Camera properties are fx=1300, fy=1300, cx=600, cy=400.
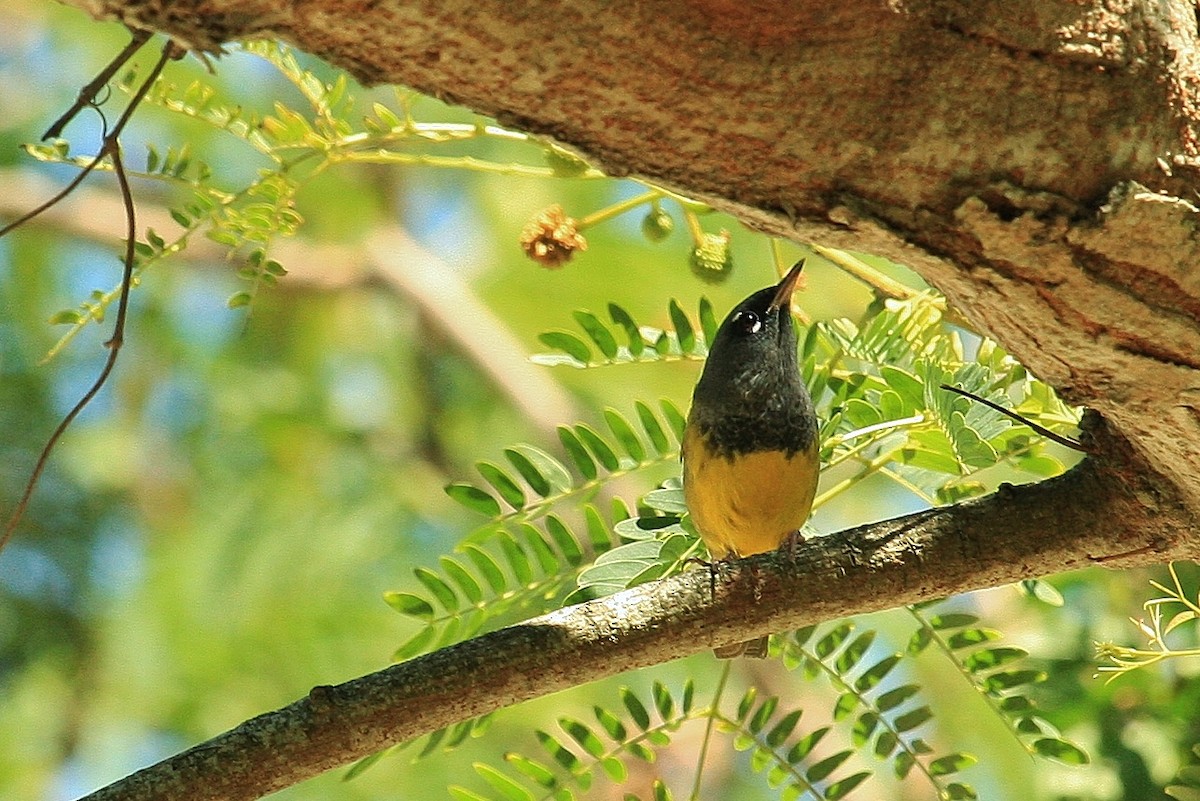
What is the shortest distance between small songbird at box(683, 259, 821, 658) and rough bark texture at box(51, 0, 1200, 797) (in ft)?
3.96

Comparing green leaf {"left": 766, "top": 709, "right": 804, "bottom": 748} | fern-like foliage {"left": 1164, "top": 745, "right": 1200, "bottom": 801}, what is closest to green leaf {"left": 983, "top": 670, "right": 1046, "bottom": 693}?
green leaf {"left": 766, "top": 709, "right": 804, "bottom": 748}

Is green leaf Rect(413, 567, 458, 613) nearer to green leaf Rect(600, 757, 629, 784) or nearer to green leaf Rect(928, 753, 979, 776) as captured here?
green leaf Rect(600, 757, 629, 784)

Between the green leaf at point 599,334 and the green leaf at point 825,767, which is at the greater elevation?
the green leaf at point 599,334

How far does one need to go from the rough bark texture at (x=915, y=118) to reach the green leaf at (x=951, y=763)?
35.7 inches

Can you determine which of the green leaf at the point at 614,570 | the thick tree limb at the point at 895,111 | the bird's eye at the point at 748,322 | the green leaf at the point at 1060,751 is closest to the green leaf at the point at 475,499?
the green leaf at the point at 614,570

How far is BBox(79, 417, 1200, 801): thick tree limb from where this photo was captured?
1946 millimetres

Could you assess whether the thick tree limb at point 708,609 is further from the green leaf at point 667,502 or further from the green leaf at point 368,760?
the green leaf at point 667,502

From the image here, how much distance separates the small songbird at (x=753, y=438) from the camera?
307cm

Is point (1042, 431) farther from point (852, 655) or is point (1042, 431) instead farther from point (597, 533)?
point (597, 533)

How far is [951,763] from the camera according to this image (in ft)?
8.40

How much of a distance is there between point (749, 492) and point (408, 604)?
1.08 m

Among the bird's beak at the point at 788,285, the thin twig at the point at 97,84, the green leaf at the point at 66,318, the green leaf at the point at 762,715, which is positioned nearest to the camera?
the thin twig at the point at 97,84

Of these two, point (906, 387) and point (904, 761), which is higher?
point (906, 387)

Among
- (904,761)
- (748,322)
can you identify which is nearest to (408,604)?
(904,761)
